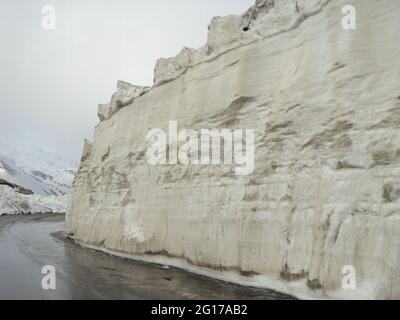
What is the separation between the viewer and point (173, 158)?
505 inches

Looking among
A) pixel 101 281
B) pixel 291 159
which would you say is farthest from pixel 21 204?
pixel 291 159

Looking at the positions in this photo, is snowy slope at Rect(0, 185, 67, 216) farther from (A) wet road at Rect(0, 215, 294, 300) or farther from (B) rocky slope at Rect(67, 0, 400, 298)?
(B) rocky slope at Rect(67, 0, 400, 298)

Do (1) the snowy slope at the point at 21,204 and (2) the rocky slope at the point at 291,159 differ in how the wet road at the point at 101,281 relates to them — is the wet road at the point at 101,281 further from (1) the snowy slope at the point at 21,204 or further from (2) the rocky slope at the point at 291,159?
(1) the snowy slope at the point at 21,204

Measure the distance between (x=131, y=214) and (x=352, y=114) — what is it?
888 cm

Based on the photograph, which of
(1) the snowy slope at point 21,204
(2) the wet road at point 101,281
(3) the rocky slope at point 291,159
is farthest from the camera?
(1) the snowy slope at point 21,204

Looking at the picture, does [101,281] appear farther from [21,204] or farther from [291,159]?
[21,204]

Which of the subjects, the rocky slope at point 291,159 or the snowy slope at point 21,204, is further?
the snowy slope at point 21,204

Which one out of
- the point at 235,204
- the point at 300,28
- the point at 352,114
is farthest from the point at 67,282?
the point at 300,28

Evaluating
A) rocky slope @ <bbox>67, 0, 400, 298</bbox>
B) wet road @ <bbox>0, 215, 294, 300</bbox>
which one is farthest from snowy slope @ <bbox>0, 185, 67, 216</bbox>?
rocky slope @ <bbox>67, 0, 400, 298</bbox>

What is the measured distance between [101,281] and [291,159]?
218 inches

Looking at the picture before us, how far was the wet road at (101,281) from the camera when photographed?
8.60 metres

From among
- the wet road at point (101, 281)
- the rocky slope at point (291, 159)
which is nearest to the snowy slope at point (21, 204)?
the wet road at point (101, 281)

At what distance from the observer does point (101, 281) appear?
1028 centimetres

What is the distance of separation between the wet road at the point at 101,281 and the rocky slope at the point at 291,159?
2.17 ft
